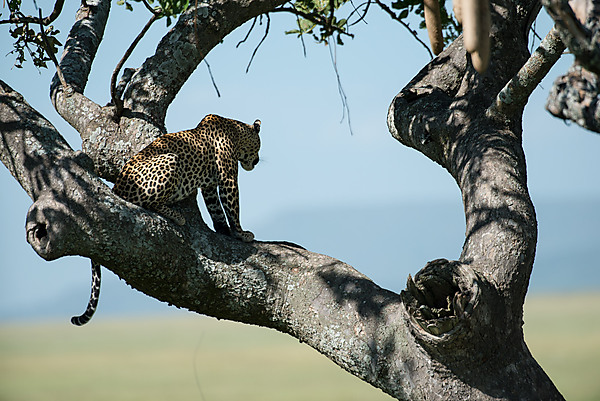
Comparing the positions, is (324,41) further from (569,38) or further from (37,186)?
(569,38)

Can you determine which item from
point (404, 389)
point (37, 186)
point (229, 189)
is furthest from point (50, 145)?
point (404, 389)

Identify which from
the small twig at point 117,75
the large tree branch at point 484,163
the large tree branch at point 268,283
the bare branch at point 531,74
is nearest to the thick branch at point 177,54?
the small twig at point 117,75

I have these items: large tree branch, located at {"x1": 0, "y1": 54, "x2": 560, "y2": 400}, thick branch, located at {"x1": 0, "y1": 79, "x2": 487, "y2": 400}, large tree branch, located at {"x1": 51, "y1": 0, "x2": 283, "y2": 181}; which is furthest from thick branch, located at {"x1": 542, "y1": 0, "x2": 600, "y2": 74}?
large tree branch, located at {"x1": 51, "y1": 0, "x2": 283, "y2": 181}

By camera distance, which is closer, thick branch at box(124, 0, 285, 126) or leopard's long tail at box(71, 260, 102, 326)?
leopard's long tail at box(71, 260, 102, 326)

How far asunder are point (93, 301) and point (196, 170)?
1.01 meters

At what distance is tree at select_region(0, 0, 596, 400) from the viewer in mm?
2850

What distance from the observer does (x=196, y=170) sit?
13.6 feet

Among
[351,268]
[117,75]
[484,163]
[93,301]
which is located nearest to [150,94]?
[117,75]

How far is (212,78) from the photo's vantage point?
15.3 feet

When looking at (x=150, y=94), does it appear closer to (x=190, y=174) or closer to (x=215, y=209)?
(x=190, y=174)

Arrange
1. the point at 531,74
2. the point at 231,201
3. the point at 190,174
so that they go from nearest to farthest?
the point at 531,74 → the point at 190,174 → the point at 231,201

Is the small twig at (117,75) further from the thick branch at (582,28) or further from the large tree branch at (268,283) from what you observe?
the thick branch at (582,28)

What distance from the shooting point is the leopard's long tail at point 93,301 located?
379cm

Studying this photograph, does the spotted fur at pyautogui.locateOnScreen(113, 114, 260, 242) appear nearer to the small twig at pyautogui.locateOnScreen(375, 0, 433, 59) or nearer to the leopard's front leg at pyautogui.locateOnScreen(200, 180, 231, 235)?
the leopard's front leg at pyautogui.locateOnScreen(200, 180, 231, 235)
